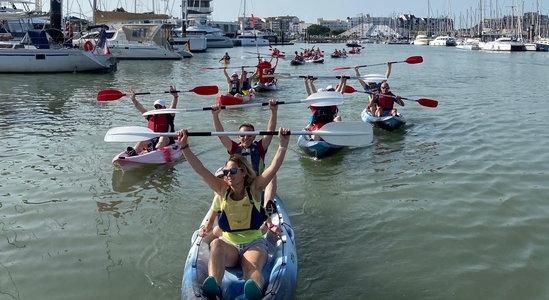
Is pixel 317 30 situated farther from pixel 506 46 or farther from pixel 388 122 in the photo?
pixel 388 122

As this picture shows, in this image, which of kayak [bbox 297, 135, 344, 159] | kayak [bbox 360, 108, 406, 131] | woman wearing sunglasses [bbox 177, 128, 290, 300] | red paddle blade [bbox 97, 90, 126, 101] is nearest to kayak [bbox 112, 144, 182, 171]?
red paddle blade [bbox 97, 90, 126, 101]

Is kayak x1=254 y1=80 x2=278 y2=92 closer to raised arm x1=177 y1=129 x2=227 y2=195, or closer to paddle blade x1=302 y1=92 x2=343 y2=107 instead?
paddle blade x1=302 y1=92 x2=343 y2=107

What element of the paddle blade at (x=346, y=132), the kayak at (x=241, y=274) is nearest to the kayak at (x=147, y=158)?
the paddle blade at (x=346, y=132)

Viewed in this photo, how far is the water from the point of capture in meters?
5.62

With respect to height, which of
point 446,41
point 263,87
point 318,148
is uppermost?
point 446,41

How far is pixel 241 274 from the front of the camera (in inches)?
190

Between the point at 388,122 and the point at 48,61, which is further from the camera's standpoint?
the point at 48,61

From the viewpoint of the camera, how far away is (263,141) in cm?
688

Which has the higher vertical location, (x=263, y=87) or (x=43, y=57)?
(x=43, y=57)

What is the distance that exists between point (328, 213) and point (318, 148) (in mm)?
2902

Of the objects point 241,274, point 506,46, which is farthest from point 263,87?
point 506,46

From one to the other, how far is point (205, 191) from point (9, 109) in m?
11.1

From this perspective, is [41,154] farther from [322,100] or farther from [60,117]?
[322,100]

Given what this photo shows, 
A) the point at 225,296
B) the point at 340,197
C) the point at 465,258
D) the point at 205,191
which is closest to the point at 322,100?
the point at 340,197
